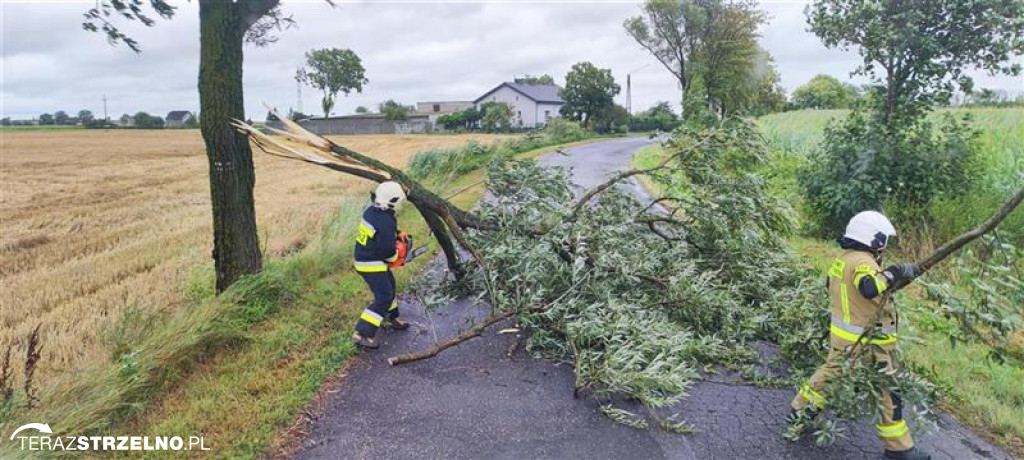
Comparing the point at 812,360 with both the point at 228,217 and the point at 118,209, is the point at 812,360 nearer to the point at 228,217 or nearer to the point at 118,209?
the point at 228,217

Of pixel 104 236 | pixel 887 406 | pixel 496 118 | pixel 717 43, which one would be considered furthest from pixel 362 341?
pixel 496 118

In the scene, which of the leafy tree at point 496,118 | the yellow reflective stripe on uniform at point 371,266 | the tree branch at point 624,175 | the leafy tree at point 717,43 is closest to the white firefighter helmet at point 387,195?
the yellow reflective stripe on uniform at point 371,266

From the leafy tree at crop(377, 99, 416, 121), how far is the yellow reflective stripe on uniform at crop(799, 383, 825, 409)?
63.3 metres

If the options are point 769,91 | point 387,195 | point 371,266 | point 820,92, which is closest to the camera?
point 387,195

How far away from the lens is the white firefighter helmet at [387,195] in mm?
5324

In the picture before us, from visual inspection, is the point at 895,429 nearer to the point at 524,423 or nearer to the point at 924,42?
the point at 524,423

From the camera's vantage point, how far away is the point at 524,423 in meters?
4.08

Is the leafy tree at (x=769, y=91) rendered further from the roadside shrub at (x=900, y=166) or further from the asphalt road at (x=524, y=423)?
the asphalt road at (x=524, y=423)

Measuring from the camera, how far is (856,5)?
8.61 metres

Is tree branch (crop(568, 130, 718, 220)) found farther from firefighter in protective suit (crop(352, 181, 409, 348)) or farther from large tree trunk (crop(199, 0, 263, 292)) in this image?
large tree trunk (crop(199, 0, 263, 292))

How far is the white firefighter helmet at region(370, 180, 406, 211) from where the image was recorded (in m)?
5.32

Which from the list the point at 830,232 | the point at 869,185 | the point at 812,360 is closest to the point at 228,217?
the point at 812,360

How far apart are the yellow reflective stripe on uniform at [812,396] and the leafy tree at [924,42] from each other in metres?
6.40

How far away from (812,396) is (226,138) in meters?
5.31
